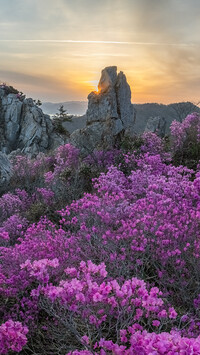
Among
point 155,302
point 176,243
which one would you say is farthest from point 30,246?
point 155,302

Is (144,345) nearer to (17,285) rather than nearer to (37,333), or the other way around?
(37,333)

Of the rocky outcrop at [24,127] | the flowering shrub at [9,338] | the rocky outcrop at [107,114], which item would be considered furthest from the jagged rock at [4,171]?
the rocky outcrop at [24,127]

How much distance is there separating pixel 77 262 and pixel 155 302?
342 centimetres

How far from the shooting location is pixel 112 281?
11.5 ft

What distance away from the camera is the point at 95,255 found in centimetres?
700

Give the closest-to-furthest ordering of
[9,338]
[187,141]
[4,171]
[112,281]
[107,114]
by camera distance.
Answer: [112,281], [9,338], [4,171], [187,141], [107,114]

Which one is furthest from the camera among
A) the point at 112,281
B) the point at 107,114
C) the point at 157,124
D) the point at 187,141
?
the point at 157,124

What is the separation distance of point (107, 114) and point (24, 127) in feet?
53.2

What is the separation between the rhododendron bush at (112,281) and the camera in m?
3.47

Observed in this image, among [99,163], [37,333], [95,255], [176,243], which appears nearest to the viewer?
[37,333]

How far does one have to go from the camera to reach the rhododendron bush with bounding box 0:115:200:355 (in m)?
3.47

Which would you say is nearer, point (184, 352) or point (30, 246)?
point (184, 352)

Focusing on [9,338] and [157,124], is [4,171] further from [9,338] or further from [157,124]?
[9,338]

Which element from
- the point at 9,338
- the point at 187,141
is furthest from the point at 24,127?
the point at 9,338
